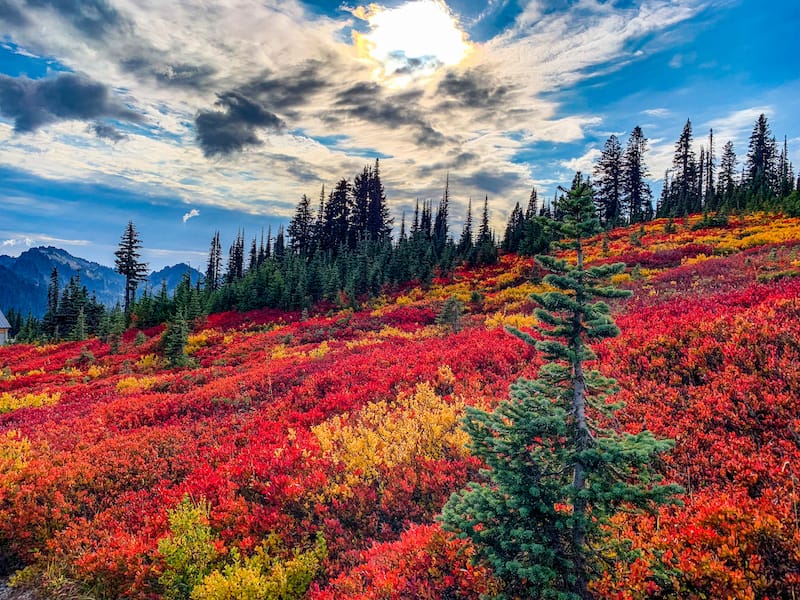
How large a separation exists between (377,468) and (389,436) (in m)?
0.99

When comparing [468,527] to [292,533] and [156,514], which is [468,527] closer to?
[292,533]

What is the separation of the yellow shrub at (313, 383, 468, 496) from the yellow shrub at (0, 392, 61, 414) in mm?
13391

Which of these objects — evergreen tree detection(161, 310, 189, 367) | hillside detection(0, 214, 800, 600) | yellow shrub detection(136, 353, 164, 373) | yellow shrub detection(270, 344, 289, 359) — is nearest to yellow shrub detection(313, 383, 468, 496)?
hillside detection(0, 214, 800, 600)

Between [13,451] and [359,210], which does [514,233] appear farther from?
[13,451]

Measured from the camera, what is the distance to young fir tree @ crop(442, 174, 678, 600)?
3.90m

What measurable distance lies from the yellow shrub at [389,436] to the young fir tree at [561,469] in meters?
2.76

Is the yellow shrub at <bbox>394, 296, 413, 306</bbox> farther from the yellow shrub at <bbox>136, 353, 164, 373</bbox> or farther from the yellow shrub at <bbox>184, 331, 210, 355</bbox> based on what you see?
the yellow shrub at <bbox>136, 353, 164, 373</bbox>

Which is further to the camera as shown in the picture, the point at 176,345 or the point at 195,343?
the point at 195,343

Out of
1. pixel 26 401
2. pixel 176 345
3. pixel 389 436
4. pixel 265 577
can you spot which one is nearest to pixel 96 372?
pixel 176 345

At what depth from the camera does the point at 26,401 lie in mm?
16359

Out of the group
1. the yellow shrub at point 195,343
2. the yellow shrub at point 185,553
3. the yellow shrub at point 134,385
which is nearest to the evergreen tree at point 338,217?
the yellow shrub at point 195,343

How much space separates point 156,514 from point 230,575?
292 centimetres

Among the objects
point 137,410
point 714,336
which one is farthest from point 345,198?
point 714,336

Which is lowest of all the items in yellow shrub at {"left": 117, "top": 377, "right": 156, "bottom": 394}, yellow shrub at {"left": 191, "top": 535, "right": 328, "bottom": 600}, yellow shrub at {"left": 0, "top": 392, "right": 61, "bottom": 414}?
yellow shrub at {"left": 0, "top": 392, "right": 61, "bottom": 414}
